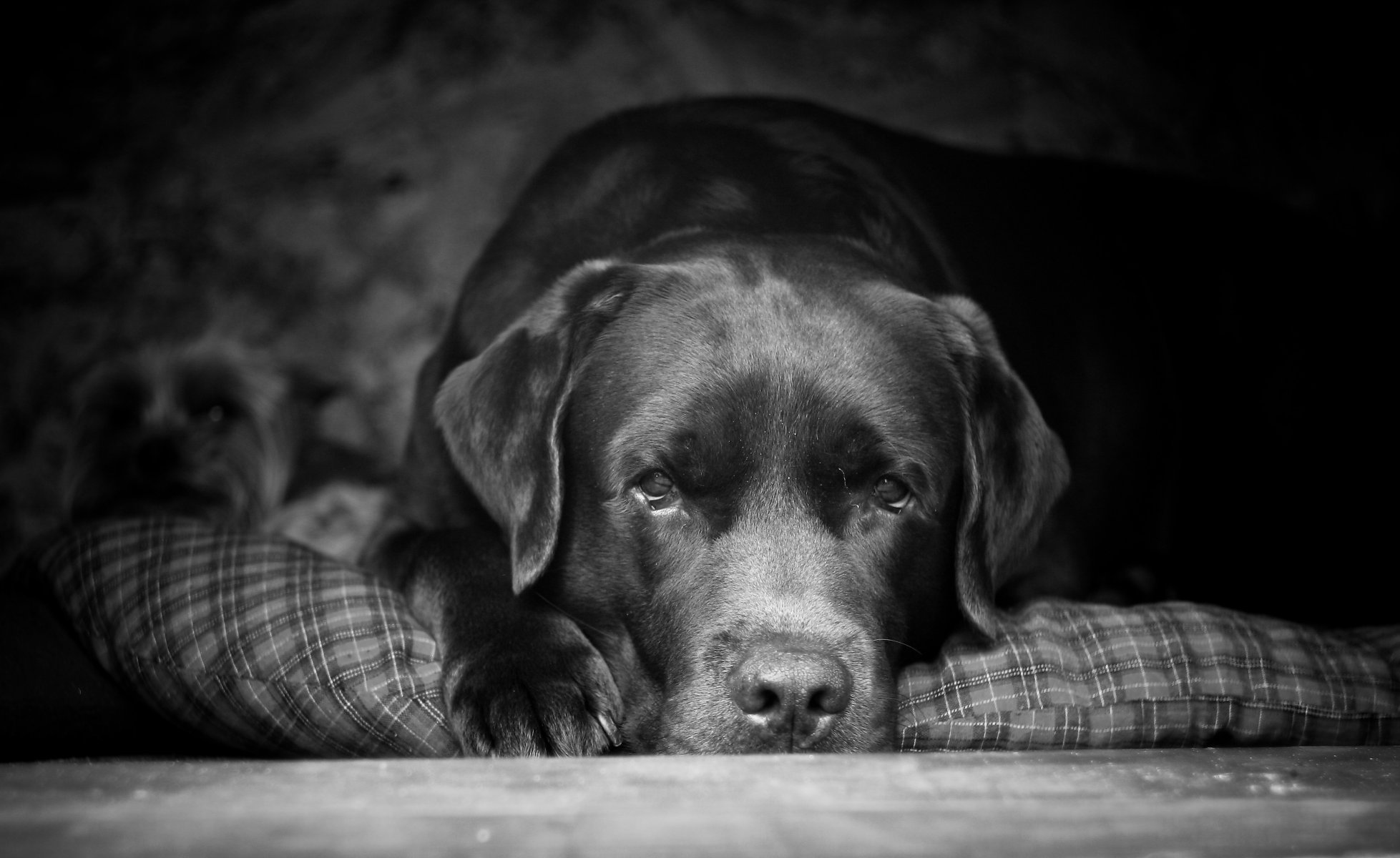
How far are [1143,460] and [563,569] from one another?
56.3 inches

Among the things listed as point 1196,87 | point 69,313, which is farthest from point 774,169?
point 69,313

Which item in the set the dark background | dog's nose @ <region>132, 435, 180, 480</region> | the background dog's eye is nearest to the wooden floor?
the background dog's eye

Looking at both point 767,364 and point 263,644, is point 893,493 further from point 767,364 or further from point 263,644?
point 263,644

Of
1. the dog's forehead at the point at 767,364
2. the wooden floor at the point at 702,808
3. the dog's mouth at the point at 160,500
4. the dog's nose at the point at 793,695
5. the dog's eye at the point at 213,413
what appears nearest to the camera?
the wooden floor at the point at 702,808

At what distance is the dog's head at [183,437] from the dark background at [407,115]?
0.30 ft

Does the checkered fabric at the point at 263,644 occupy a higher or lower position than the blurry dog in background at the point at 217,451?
higher

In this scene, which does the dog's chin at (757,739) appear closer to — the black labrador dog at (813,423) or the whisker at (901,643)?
the black labrador dog at (813,423)

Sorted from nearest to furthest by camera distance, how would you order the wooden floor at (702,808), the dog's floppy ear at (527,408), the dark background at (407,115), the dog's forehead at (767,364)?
1. the wooden floor at (702,808)
2. the dog's forehead at (767,364)
3. the dog's floppy ear at (527,408)
4. the dark background at (407,115)

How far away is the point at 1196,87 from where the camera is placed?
2832 mm

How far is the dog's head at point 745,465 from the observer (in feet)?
5.57

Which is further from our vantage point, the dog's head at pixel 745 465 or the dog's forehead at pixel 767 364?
the dog's forehead at pixel 767 364

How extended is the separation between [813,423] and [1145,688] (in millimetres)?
608

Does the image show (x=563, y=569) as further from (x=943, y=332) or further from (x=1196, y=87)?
(x=1196, y=87)

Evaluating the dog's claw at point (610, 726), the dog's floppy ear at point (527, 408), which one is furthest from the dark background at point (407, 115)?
the dog's claw at point (610, 726)
